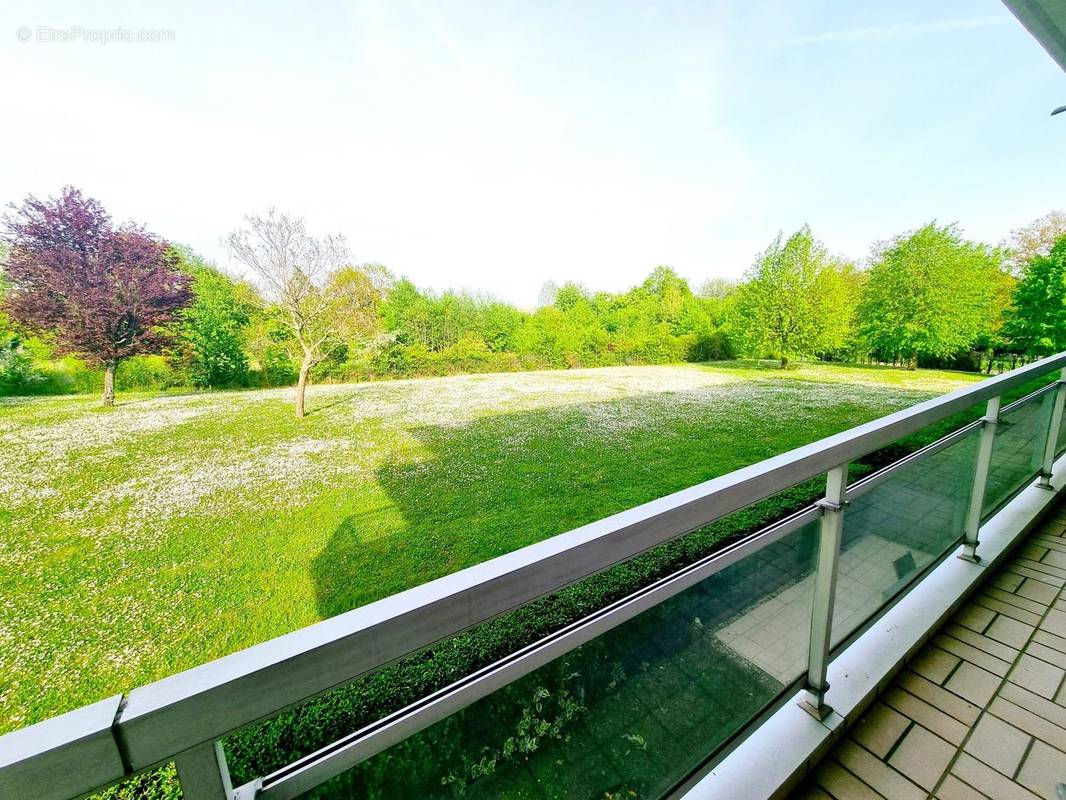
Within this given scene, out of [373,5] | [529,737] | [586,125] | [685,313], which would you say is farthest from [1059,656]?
[685,313]

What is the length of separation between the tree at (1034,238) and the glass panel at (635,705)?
33204 mm

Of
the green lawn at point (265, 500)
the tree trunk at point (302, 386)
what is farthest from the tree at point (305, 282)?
the green lawn at point (265, 500)

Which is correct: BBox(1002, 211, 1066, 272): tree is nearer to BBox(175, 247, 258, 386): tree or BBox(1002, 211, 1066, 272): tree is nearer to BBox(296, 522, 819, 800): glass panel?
BBox(296, 522, 819, 800): glass panel

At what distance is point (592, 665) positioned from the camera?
0.85m

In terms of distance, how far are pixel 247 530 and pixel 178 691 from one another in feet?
19.1

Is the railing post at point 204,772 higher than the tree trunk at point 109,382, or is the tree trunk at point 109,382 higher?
the railing post at point 204,772

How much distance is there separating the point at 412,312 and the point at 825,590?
29.5m

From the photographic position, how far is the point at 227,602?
3.82 m

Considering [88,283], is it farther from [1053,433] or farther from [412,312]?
[412,312]

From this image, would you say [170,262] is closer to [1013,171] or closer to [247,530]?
[247,530]

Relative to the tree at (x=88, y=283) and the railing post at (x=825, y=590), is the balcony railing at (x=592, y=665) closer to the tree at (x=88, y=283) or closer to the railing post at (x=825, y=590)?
the railing post at (x=825, y=590)

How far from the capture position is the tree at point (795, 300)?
19.8 metres

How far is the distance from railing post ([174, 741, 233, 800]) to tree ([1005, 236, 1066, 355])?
26.2 m

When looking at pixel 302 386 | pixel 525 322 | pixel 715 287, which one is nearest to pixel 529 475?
pixel 302 386
